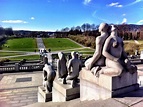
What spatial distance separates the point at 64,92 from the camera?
18.8ft

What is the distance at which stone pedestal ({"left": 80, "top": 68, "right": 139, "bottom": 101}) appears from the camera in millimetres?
4512

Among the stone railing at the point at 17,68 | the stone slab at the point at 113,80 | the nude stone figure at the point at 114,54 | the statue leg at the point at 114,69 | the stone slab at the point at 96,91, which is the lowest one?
the stone railing at the point at 17,68

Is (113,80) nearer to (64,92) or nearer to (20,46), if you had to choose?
(64,92)

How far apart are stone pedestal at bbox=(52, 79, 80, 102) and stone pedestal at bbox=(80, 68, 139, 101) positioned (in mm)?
405

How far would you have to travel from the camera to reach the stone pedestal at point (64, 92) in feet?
18.8

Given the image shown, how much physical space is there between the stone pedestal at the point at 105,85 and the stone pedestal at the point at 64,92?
1.33ft

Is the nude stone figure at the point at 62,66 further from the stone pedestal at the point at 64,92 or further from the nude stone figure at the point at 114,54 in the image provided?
the nude stone figure at the point at 114,54

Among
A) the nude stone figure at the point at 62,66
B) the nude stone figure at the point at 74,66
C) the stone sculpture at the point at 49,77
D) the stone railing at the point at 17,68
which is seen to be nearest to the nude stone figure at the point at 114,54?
the nude stone figure at the point at 74,66

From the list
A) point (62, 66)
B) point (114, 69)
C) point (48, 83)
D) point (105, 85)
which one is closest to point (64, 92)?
point (62, 66)

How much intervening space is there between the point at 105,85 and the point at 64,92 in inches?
62.4

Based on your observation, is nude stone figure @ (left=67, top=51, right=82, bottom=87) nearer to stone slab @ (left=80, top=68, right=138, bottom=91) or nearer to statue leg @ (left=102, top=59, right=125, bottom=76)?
stone slab @ (left=80, top=68, right=138, bottom=91)

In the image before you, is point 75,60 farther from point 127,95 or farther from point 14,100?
point 14,100

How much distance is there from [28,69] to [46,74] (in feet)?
34.5

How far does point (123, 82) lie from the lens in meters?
4.72
